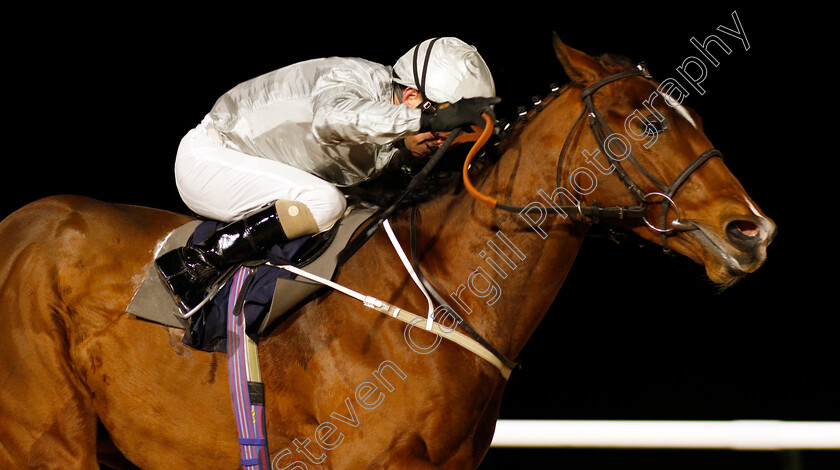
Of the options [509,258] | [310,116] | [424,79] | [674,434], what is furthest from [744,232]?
[674,434]

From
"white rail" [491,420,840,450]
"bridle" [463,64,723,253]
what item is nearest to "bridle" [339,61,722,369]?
"bridle" [463,64,723,253]

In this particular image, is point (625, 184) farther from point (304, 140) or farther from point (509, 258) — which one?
point (304, 140)

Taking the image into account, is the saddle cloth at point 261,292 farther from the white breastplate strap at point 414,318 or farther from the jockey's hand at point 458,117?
the jockey's hand at point 458,117

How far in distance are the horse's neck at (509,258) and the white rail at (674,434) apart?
128cm

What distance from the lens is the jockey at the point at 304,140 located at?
1947mm

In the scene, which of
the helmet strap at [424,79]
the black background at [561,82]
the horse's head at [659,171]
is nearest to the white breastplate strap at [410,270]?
the helmet strap at [424,79]

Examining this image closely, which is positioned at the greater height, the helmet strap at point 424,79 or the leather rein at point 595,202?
the helmet strap at point 424,79

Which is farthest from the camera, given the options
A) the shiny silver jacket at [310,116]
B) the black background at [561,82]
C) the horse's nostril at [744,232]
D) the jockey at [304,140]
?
the black background at [561,82]

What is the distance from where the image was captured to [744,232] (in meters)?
1.70

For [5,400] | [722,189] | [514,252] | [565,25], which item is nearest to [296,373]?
[514,252]

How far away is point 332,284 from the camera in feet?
6.59

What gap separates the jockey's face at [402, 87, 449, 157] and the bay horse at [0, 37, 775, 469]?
203 mm

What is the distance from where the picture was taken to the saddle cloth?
2.00 m

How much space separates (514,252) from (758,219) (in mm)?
622
